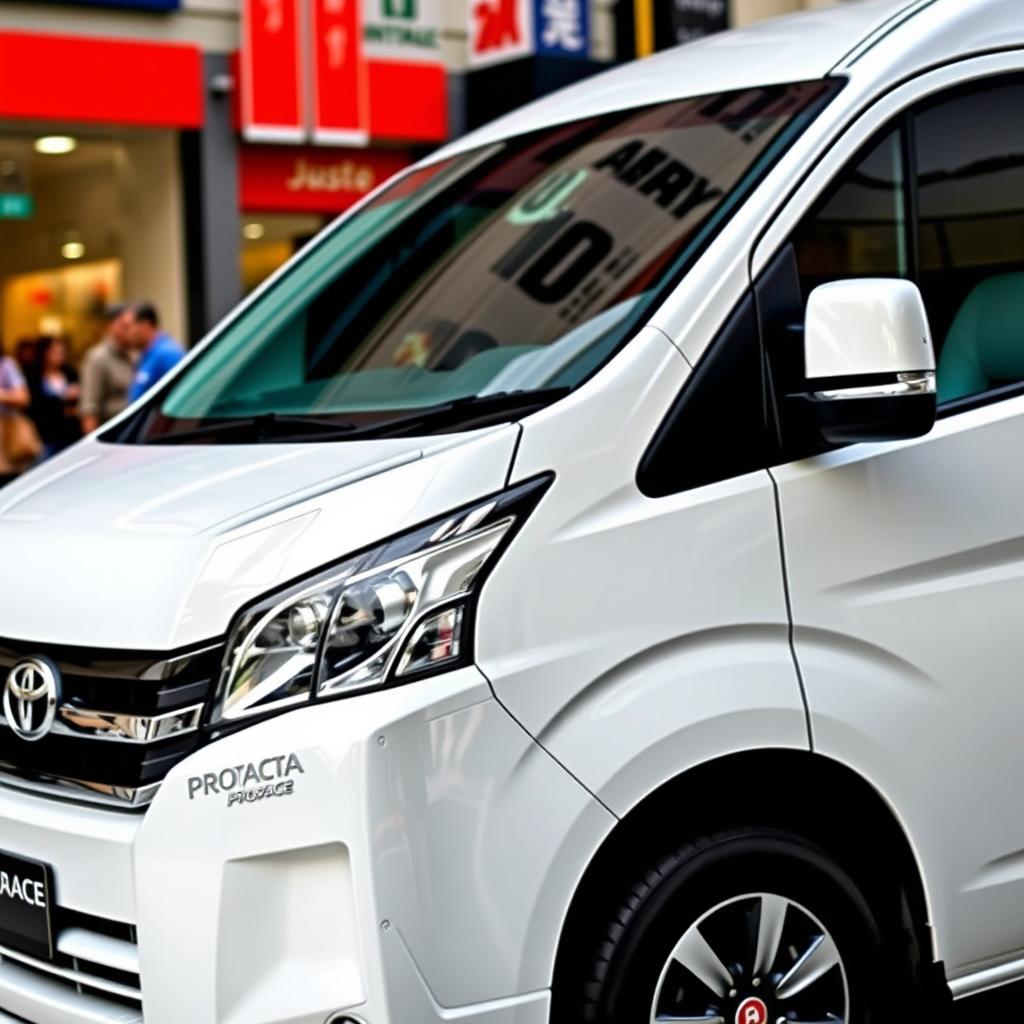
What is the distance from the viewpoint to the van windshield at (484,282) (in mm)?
3359

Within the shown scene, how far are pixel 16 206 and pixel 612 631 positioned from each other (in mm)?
12589

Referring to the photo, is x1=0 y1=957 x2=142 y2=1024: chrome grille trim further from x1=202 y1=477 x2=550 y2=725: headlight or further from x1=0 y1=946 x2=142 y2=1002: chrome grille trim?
x1=202 y1=477 x2=550 y2=725: headlight

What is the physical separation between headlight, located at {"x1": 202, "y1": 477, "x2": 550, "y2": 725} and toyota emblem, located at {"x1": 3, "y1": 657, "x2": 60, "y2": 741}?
0.35 meters

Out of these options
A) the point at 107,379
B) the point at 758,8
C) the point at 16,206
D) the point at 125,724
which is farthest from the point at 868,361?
the point at 758,8

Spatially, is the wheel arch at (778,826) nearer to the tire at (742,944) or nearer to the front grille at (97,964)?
the tire at (742,944)

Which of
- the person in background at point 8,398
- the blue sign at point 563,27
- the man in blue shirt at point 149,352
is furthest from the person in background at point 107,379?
the blue sign at point 563,27

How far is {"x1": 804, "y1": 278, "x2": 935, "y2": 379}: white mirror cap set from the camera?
9.96ft

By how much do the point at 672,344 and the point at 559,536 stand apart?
432 millimetres

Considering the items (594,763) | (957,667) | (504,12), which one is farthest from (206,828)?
(504,12)

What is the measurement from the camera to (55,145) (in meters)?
14.2

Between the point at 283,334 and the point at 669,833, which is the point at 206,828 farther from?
the point at 283,334

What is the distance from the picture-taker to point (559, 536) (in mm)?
2902

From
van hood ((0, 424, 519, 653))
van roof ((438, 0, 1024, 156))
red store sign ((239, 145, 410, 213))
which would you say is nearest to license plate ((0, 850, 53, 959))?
van hood ((0, 424, 519, 653))

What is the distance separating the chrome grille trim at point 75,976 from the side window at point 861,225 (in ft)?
5.53
